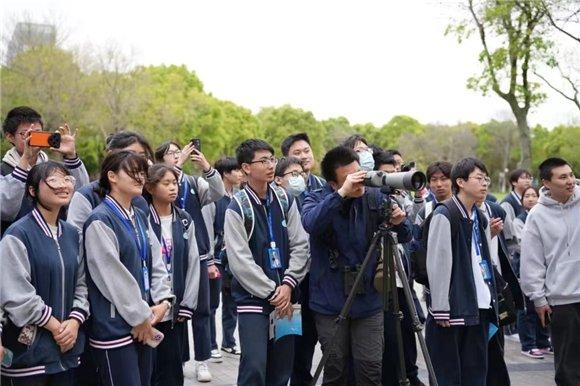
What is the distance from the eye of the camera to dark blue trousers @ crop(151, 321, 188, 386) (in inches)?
181

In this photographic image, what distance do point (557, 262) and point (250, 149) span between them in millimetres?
2726

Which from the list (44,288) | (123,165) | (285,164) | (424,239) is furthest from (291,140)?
(44,288)

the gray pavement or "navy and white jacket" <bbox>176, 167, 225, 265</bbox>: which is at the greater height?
"navy and white jacket" <bbox>176, 167, 225, 265</bbox>

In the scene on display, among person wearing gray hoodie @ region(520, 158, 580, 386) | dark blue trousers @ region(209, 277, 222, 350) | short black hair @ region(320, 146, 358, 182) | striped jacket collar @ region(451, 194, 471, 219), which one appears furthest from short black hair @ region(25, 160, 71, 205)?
person wearing gray hoodie @ region(520, 158, 580, 386)

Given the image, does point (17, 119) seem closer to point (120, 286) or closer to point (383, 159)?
point (120, 286)

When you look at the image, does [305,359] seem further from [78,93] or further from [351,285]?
[78,93]

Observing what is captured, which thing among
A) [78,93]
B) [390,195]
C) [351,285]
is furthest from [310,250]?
[78,93]

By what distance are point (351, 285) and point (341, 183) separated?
2.39 feet

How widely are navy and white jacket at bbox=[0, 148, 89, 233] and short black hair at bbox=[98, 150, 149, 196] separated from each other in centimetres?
32

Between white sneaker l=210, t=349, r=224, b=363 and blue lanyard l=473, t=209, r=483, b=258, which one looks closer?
blue lanyard l=473, t=209, r=483, b=258

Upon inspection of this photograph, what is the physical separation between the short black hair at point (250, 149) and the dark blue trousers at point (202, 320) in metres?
1.29

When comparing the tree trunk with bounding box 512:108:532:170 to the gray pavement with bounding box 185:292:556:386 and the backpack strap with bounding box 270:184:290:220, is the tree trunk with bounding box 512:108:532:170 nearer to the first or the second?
the gray pavement with bounding box 185:292:556:386

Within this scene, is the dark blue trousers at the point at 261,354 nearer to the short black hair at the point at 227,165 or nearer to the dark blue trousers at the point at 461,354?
the dark blue trousers at the point at 461,354

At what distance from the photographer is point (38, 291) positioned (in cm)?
362
